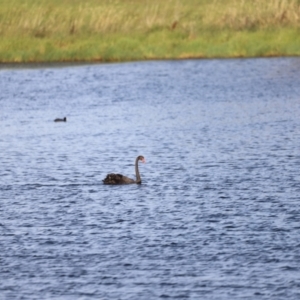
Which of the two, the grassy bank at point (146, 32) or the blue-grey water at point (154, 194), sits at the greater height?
the grassy bank at point (146, 32)

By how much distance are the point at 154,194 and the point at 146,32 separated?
26164 millimetres

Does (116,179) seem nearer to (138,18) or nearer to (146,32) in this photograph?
(146,32)

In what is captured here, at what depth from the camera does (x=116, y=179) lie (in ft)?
66.7

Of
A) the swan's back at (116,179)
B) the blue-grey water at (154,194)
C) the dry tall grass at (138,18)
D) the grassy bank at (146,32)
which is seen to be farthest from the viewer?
the dry tall grass at (138,18)

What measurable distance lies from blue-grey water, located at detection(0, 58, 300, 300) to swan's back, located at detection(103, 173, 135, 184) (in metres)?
0.17

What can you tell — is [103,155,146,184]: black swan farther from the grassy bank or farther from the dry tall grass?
the dry tall grass

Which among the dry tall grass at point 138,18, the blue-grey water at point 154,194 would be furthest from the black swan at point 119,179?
the dry tall grass at point 138,18

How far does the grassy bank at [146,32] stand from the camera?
144 feet

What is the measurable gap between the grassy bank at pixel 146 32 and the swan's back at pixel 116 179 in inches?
926

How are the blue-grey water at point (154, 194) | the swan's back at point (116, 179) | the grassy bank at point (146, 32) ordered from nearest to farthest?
the blue-grey water at point (154, 194)
the swan's back at point (116, 179)
the grassy bank at point (146, 32)

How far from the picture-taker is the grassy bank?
144ft

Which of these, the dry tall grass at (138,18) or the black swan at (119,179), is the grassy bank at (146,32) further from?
the black swan at (119,179)

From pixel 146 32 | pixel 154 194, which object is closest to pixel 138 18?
pixel 146 32

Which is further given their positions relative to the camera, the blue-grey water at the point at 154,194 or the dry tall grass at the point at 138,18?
the dry tall grass at the point at 138,18
